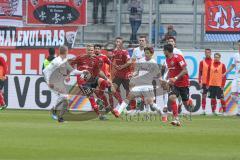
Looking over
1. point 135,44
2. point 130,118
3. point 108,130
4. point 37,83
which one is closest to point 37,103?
point 37,83

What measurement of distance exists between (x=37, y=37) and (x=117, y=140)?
1480cm

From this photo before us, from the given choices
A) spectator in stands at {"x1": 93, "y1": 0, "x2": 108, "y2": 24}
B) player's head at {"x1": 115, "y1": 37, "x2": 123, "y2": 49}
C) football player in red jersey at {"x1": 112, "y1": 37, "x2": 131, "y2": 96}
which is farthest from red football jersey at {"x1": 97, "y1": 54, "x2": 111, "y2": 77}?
spectator in stands at {"x1": 93, "y1": 0, "x2": 108, "y2": 24}

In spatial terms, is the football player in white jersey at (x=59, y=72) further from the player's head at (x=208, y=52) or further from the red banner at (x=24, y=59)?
the player's head at (x=208, y=52)

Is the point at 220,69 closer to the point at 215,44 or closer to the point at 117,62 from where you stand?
the point at 215,44

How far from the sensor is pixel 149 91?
25.8 meters

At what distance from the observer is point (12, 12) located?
107 ft

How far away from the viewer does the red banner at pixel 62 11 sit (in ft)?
105

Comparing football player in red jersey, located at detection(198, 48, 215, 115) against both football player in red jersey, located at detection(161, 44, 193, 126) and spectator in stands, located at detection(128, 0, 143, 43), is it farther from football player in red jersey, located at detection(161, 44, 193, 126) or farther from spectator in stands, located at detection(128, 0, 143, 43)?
football player in red jersey, located at detection(161, 44, 193, 126)

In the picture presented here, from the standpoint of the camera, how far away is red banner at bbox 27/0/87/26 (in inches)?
1260

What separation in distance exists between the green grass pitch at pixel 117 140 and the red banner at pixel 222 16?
6073mm

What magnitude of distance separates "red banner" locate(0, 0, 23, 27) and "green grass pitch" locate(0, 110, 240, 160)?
8.45 metres

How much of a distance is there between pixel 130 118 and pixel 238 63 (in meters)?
4.76

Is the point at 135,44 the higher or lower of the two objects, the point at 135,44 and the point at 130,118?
the higher

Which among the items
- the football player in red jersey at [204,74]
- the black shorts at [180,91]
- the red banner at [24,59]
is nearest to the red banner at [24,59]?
the red banner at [24,59]
